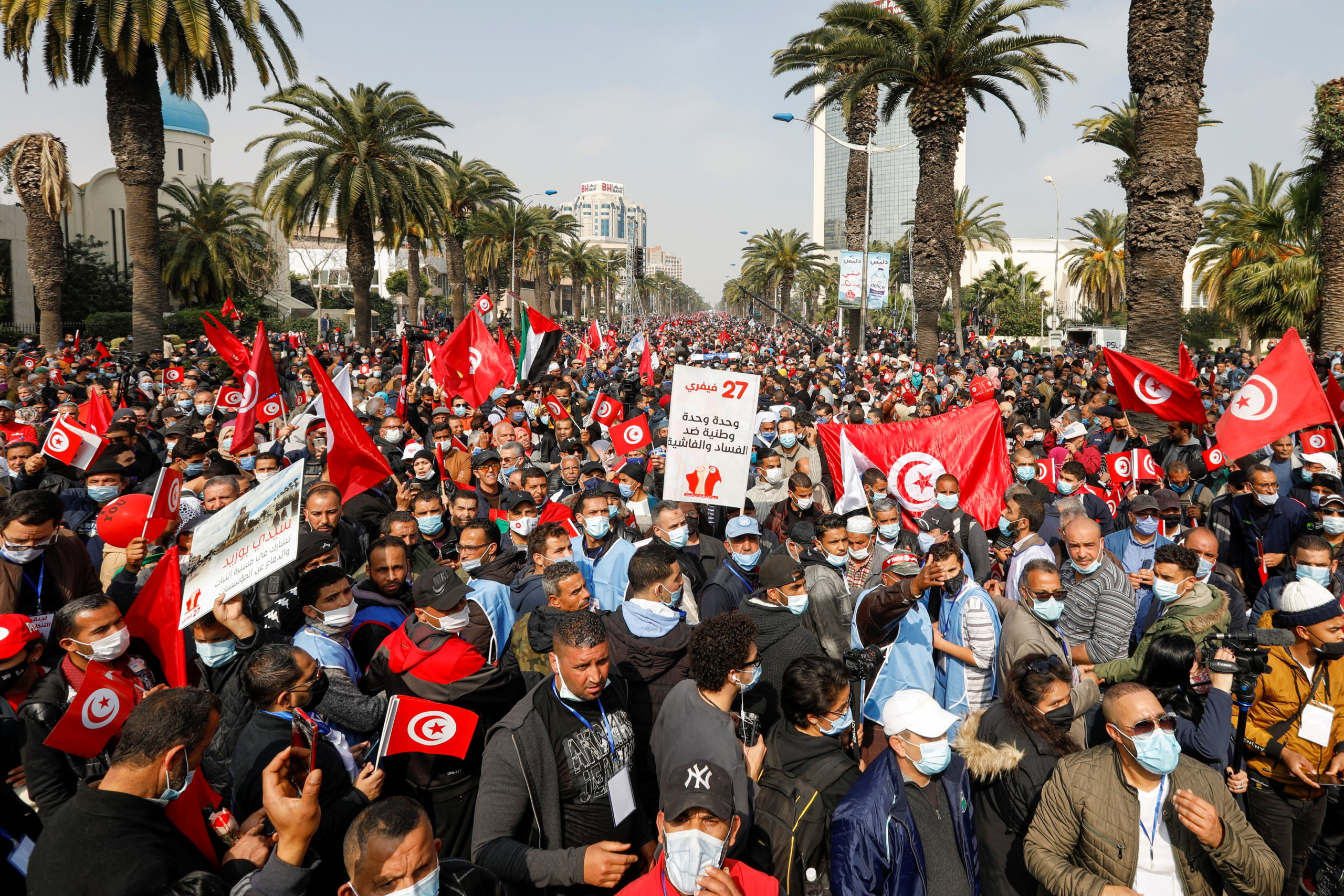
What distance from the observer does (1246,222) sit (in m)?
29.9

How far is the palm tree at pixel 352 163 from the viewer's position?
23.8 m

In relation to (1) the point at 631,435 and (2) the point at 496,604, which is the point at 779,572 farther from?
(1) the point at 631,435

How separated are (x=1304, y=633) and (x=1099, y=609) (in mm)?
984

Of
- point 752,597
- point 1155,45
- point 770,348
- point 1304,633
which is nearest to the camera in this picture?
point 1304,633

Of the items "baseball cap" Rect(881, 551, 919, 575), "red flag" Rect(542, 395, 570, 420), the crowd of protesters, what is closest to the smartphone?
the crowd of protesters

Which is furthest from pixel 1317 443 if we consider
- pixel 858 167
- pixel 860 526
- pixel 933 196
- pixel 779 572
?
pixel 858 167

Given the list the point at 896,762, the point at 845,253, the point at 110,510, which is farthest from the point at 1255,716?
the point at 845,253

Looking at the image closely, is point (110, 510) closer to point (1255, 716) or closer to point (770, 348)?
point (1255, 716)

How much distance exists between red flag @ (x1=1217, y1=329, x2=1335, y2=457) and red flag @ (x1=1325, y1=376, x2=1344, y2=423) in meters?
1.34

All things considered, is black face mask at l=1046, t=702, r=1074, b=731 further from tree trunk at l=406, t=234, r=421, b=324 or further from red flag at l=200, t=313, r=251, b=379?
tree trunk at l=406, t=234, r=421, b=324

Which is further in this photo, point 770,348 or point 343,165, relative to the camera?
point 770,348

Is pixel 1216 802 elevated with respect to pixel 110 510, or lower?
lower

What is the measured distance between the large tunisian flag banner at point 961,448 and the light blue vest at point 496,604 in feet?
13.8

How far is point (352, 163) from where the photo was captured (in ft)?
79.5
